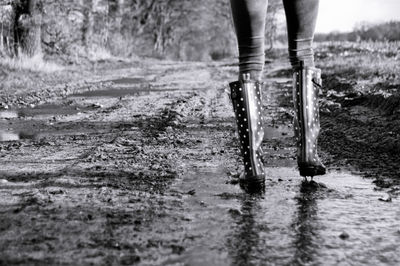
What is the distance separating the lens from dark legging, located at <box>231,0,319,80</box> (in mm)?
2346

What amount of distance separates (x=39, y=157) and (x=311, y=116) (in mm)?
1536

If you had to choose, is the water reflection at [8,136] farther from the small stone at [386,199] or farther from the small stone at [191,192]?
the small stone at [386,199]

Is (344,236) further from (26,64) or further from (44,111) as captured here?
(26,64)

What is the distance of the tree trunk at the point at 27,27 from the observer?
12.5 m

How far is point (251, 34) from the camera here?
238 cm

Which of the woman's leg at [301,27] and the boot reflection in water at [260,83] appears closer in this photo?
the boot reflection in water at [260,83]

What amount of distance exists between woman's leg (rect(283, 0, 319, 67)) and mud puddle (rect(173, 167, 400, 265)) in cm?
61

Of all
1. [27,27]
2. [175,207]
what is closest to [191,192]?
[175,207]

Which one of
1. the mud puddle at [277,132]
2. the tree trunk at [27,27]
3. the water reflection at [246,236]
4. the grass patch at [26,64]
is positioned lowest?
the mud puddle at [277,132]

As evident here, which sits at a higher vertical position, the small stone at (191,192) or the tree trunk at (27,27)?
the tree trunk at (27,27)

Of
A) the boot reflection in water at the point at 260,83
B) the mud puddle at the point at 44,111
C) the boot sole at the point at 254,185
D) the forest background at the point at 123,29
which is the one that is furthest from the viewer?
the forest background at the point at 123,29

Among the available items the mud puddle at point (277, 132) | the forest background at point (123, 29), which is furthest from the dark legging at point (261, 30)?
the forest background at point (123, 29)

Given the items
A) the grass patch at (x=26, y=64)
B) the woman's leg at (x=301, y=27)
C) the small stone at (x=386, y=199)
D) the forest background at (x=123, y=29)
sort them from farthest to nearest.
Answer: the forest background at (x=123, y=29)
the grass patch at (x=26, y=64)
the woman's leg at (x=301, y=27)
the small stone at (x=386, y=199)

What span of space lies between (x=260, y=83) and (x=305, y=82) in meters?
0.22
